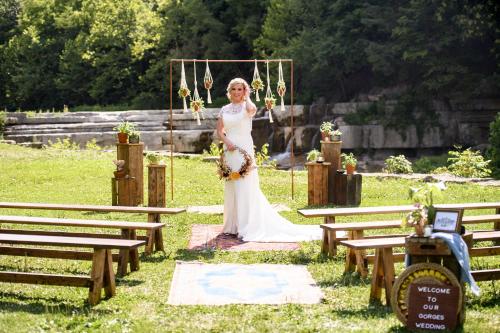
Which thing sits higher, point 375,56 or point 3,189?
point 375,56

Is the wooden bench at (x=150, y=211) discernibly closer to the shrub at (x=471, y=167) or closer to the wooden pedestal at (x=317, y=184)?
the wooden pedestal at (x=317, y=184)

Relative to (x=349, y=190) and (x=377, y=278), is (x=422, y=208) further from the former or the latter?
(x=349, y=190)

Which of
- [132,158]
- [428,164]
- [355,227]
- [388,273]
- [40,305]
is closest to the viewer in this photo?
[388,273]

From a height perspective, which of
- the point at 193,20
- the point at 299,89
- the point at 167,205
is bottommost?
the point at 167,205

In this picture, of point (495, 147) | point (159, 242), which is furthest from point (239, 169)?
point (495, 147)

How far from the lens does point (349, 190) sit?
610 inches

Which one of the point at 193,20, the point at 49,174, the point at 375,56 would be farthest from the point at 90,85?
the point at 49,174

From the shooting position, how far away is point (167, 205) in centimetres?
1570

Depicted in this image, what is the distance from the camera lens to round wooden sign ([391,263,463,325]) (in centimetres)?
666

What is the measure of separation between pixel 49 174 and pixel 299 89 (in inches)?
861

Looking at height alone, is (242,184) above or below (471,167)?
above

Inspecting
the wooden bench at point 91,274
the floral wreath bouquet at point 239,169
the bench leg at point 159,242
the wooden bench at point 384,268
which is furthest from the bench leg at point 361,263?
the floral wreath bouquet at point 239,169

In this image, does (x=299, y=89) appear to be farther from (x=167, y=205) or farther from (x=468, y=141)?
(x=167, y=205)

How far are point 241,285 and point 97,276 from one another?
1.66 metres
